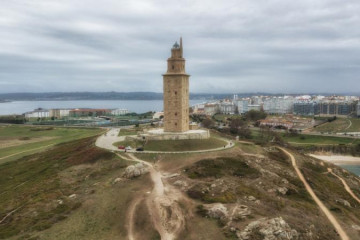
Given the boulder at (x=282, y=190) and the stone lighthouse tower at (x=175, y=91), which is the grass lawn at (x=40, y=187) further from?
the boulder at (x=282, y=190)

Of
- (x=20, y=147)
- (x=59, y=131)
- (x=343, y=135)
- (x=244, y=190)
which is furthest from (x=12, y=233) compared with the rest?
(x=343, y=135)

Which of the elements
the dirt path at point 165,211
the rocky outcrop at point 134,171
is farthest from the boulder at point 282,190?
the rocky outcrop at point 134,171

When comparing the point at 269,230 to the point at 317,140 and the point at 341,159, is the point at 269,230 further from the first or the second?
the point at 317,140

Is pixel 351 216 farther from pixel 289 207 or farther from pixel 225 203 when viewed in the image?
pixel 225 203

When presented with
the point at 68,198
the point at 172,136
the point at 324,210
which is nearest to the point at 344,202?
the point at 324,210

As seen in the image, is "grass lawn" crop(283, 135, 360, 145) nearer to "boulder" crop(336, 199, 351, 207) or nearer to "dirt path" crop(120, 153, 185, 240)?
"boulder" crop(336, 199, 351, 207)

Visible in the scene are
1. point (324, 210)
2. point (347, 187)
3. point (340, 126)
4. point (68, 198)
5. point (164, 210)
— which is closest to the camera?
point (164, 210)

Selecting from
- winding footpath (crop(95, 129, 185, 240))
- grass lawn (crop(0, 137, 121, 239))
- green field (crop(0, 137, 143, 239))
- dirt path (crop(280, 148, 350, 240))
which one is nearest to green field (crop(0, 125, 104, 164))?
grass lawn (crop(0, 137, 121, 239))
